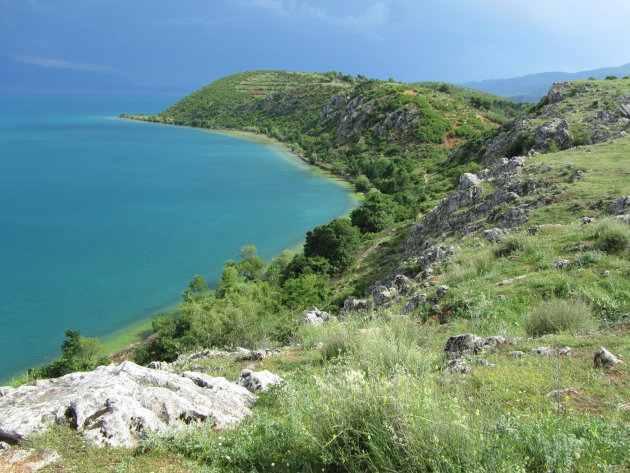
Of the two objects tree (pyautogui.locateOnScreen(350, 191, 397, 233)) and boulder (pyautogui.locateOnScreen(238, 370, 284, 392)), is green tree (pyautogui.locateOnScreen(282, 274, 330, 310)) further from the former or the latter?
boulder (pyautogui.locateOnScreen(238, 370, 284, 392))

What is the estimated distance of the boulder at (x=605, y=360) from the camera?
6.48 meters

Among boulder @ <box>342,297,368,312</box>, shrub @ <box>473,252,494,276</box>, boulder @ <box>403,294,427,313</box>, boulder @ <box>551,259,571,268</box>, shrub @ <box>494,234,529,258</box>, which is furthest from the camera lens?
boulder @ <box>342,297,368,312</box>

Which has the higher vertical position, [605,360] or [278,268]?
[605,360]

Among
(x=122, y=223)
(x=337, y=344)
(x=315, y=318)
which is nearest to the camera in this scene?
(x=337, y=344)

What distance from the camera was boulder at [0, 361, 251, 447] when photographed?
6.11 m

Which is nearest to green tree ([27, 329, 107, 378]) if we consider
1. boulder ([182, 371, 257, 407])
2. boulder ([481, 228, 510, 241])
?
boulder ([182, 371, 257, 407])

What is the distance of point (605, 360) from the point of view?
6570mm

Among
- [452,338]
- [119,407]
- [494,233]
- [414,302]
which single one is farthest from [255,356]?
[494,233]

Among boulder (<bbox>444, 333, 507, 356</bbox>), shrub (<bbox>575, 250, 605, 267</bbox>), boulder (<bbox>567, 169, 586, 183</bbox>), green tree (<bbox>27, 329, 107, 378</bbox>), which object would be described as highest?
boulder (<bbox>567, 169, 586, 183</bbox>)

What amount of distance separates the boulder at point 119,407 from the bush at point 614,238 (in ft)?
40.6

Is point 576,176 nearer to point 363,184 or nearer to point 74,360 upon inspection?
point 74,360

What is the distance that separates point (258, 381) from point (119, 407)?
2858mm

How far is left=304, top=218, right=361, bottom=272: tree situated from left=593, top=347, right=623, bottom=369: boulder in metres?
27.0

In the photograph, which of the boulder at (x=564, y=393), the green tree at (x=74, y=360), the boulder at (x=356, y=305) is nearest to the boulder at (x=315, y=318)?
the boulder at (x=356, y=305)
